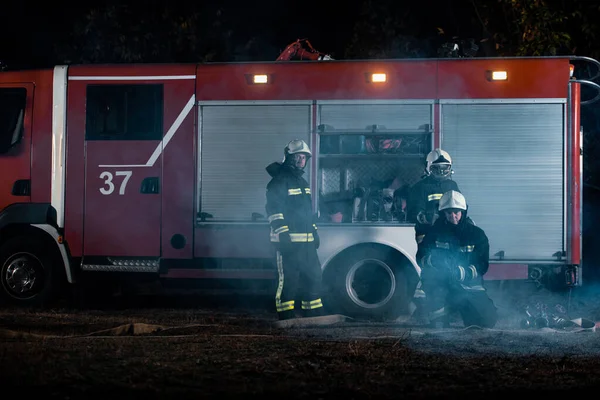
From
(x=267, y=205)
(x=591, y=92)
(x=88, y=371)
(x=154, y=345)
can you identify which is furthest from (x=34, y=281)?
(x=591, y=92)

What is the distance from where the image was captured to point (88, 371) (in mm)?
6328

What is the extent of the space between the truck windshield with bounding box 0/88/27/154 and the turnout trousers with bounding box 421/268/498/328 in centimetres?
488

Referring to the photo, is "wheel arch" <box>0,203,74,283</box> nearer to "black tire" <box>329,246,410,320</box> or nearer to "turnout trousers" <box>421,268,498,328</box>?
"black tire" <box>329,246,410,320</box>

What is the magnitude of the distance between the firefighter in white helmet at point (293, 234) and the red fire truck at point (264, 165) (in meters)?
0.58

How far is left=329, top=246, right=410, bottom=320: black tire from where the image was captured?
10.6 metres

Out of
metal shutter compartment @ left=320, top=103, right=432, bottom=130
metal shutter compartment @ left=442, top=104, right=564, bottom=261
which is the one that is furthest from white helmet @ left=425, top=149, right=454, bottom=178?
metal shutter compartment @ left=320, top=103, right=432, bottom=130

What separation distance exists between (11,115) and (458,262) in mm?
5357

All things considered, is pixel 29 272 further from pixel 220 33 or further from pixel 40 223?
pixel 220 33

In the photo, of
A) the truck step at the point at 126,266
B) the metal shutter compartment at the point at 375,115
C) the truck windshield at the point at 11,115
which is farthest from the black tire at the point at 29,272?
the metal shutter compartment at the point at 375,115

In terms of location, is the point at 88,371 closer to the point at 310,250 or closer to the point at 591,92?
the point at 310,250

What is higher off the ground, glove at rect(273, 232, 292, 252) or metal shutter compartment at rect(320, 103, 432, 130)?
metal shutter compartment at rect(320, 103, 432, 130)

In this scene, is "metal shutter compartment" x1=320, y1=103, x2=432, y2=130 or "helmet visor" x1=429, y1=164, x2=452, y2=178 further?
"metal shutter compartment" x1=320, y1=103, x2=432, y2=130

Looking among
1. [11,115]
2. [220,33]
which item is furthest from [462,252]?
[220,33]

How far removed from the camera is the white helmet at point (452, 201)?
924cm
